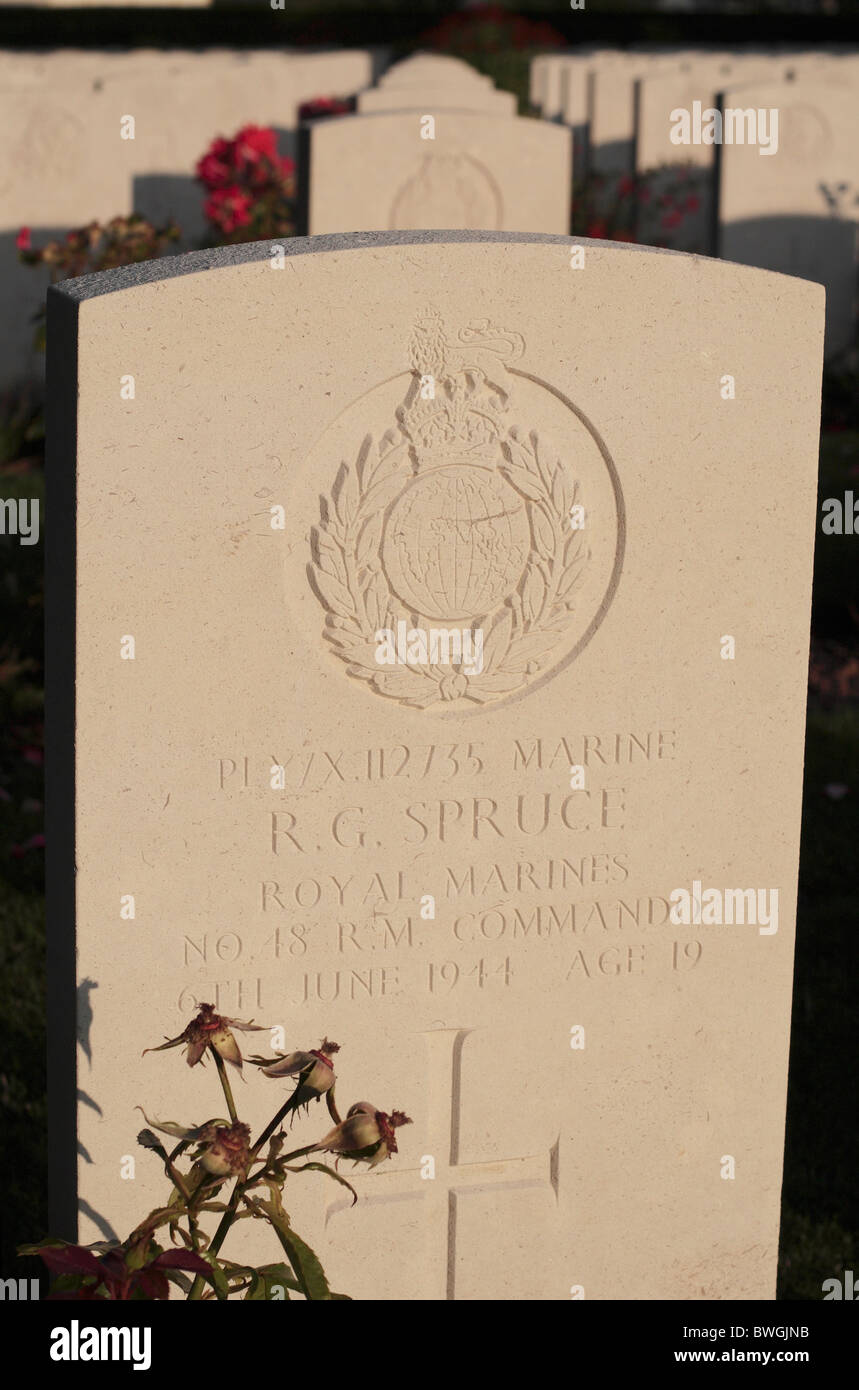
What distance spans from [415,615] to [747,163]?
28.5 ft

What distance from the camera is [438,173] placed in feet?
25.1

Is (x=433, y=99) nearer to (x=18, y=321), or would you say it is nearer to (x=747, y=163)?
(x=747, y=163)

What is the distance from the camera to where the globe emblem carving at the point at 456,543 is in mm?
2523

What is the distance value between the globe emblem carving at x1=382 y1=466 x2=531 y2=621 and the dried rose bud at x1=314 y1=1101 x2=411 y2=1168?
782 millimetres

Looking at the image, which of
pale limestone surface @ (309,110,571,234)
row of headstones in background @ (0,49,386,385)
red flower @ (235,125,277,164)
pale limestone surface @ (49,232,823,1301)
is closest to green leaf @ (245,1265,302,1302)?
pale limestone surface @ (49,232,823,1301)

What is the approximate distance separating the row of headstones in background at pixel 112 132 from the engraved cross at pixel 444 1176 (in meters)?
7.75

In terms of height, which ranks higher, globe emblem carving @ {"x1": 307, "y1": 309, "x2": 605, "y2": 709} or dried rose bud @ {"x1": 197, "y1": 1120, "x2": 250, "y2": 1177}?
globe emblem carving @ {"x1": 307, "y1": 309, "x2": 605, "y2": 709}

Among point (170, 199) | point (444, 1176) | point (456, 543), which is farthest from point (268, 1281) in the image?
point (170, 199)

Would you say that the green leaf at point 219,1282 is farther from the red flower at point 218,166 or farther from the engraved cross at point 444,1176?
the red flower at point 218,166

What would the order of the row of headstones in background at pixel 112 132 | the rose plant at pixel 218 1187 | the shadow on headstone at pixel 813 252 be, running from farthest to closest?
the shadow on headstone at pixel 813 252 < the row of headstones in background at pixel 112 132 < the rose plant at pixel 218 1187

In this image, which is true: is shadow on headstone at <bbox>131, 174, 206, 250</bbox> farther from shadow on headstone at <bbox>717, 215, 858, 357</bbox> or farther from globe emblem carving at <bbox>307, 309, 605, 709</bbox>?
globe emblem carving at <bbox>307, 309, 605, 709</bbox>

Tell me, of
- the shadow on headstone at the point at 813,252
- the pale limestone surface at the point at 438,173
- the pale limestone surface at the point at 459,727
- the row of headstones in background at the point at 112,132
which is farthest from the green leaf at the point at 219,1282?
the shadow on headstone at the point at 813,252

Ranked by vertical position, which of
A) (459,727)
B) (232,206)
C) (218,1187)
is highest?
(232,206)

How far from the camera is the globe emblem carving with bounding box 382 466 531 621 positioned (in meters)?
2.52
